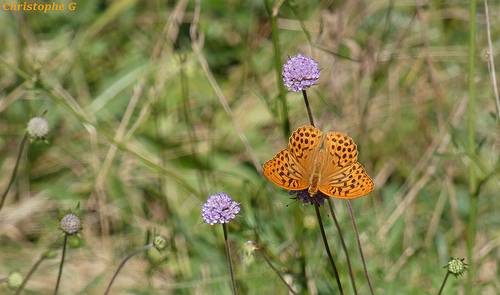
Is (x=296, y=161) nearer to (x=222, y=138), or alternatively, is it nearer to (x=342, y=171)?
(x=342, y=171)

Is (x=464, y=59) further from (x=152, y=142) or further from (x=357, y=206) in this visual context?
(x=152, y=142)

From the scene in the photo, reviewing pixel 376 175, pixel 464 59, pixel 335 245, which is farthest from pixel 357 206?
pixel 464 59

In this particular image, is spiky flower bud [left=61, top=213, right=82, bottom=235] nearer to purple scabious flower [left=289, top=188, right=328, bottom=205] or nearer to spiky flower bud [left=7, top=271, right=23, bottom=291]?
spiky flower bud [left=7, top=271, right=23, bottom=291]

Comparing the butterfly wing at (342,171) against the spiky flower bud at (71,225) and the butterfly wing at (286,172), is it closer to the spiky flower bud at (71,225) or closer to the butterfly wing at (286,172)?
the butterfly wing at (286,172)

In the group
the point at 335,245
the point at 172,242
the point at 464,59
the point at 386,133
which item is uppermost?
the point at 464,59
